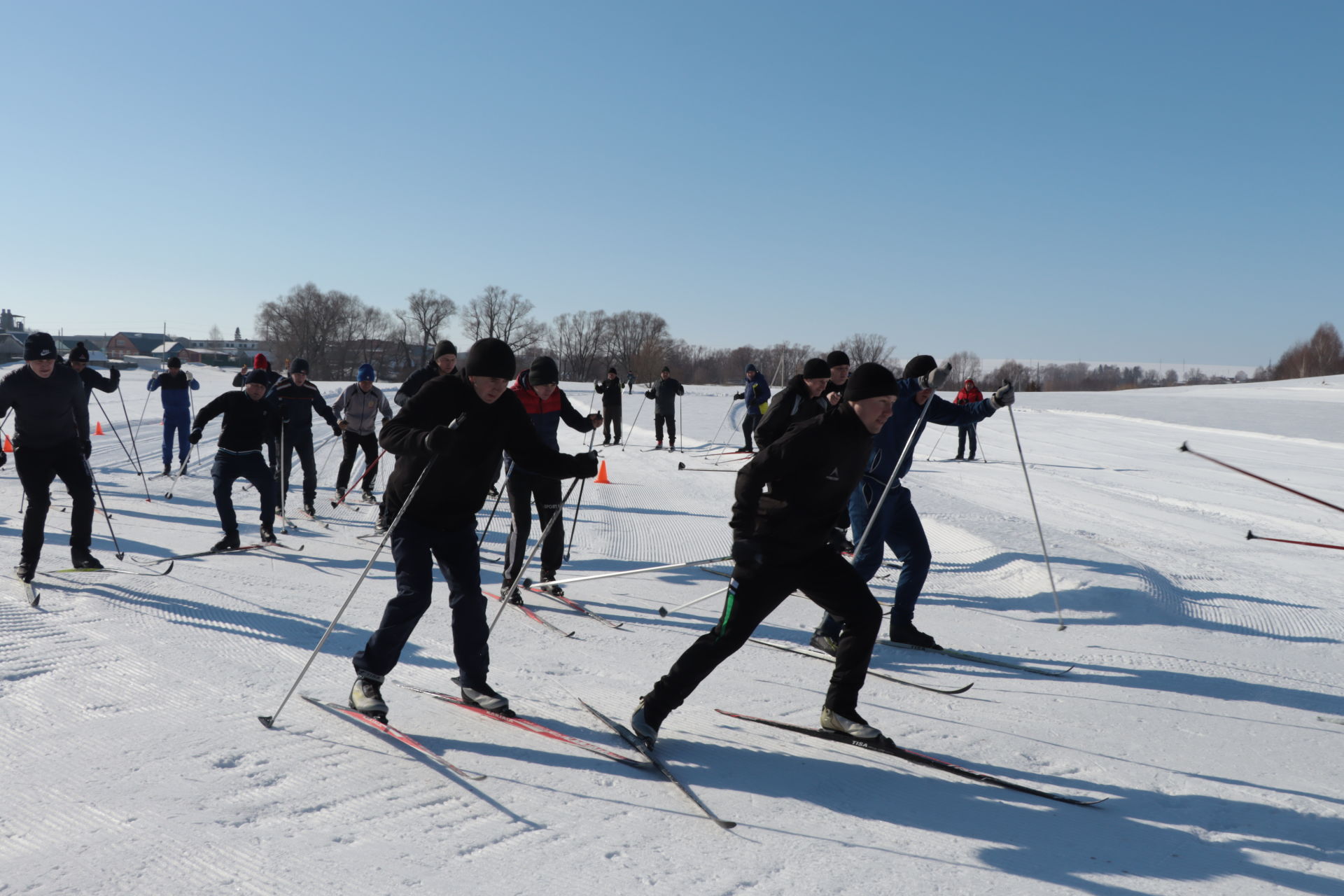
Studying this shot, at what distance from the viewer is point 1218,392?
4538 cm

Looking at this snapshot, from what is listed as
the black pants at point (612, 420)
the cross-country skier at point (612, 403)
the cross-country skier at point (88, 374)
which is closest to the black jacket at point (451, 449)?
the cross-country skier at point (88, 374)

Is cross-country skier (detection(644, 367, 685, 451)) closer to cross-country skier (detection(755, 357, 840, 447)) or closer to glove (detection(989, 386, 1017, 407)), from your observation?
cross-country skier (detection(755, 357, 840, 447))

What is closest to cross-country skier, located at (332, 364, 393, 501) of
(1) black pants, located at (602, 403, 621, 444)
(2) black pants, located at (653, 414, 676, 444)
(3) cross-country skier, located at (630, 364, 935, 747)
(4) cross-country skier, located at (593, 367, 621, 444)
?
(3) cross-country skier, located at (630, 364, 935, 747)

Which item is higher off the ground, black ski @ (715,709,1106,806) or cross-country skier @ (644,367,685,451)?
cross-country skier @ (644,367,685,451)

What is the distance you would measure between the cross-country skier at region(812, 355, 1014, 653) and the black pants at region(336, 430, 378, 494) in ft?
22.2

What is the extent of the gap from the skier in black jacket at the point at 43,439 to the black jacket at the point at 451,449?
4043mm

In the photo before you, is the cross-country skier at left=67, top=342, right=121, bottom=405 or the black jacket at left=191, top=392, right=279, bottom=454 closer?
the black jacket at left=191, top=392, right=279, bottom=454

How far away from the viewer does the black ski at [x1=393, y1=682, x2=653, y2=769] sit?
11.5ft

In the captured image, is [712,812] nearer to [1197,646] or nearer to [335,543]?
[1197,646]

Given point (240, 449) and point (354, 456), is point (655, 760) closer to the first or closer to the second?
point (240, 449)

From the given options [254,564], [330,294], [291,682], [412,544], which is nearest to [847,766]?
[412,544]

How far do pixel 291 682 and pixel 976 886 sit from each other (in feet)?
11.4

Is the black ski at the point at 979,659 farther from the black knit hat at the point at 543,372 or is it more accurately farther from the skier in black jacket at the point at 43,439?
the skier in black jacket at the point at 43,439

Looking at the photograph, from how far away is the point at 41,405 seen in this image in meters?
6.14
